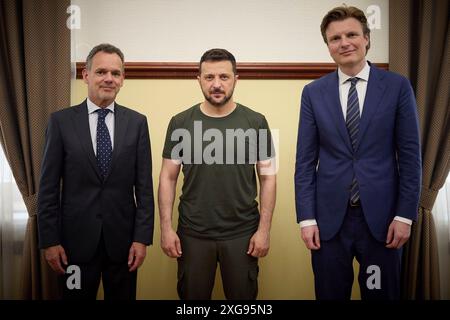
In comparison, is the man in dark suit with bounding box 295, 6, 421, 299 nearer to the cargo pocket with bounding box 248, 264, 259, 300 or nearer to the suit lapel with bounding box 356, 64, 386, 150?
the suit lapel with bounding box 356, 64, 386, 150

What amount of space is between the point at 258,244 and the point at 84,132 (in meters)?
0.91

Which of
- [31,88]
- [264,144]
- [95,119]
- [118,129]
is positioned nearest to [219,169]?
[264,144]

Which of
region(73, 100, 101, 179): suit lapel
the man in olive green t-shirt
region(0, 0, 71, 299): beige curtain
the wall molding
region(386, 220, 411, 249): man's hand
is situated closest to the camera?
region(386, 220, 411, 249): man's hand

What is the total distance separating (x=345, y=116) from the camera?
172 centimetres

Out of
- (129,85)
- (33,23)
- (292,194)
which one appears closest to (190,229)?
(292,194)

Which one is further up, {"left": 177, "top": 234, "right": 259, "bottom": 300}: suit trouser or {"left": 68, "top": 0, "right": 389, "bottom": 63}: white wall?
{"left": 68, "top": 0, "right": 389, "bottom": 63}: white wall

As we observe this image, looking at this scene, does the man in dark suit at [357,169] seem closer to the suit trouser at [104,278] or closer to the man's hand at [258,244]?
the man's hand at [258,244]

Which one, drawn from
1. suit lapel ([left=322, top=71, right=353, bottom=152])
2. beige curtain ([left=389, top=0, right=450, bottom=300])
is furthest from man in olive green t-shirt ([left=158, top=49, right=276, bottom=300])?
beige curtain ([left=389, top=0, right=450, bottom=300])

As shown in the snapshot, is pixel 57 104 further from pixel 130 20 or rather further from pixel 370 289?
pixel 370 289

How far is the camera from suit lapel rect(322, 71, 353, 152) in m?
1.69

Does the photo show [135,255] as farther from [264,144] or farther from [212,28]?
[212,28]

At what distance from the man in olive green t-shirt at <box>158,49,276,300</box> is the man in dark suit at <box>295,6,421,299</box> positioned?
24 cm

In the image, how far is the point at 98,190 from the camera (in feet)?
5.81

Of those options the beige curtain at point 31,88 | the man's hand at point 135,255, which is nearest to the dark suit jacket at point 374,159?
the man's hand at point 135,255
